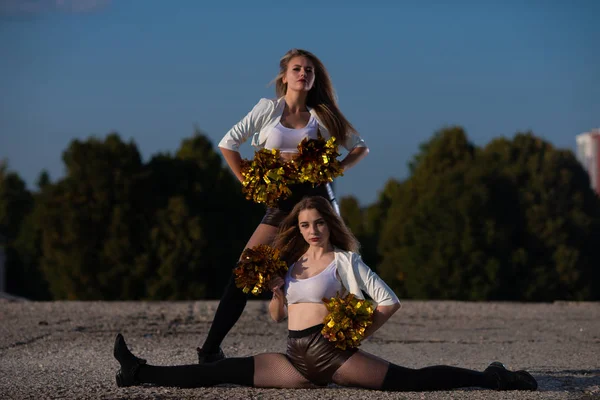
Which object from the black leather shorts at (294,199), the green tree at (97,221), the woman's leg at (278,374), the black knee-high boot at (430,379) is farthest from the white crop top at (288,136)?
the green tree at (97,221)

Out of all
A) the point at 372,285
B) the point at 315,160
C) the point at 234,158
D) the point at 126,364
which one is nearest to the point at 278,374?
the point at 372,285

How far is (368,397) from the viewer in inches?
198

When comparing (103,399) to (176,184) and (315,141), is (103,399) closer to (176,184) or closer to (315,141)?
(315,141)

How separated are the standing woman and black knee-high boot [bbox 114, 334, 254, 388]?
490mm

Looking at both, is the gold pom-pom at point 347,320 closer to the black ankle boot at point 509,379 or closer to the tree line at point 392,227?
the black ankle boot at point 509,379

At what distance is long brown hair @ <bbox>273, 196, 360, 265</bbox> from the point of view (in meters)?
5.21

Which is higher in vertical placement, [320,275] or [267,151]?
[267,151]

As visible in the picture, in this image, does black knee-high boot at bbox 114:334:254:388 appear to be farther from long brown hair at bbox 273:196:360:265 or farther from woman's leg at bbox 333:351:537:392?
long brown hair at bbox 273:196:360:265

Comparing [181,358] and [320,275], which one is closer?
Result: [320,275]

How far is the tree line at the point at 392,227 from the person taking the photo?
19.7 meters

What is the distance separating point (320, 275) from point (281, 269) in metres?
0.25

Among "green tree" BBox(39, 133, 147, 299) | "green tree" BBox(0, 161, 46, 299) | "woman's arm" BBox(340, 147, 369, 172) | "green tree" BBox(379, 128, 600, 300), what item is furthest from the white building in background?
"woman's arm" BBox(340, 147, 369, 172)

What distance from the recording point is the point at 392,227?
21547mm

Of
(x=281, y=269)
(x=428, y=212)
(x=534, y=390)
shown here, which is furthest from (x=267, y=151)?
(x=428, y=212)
